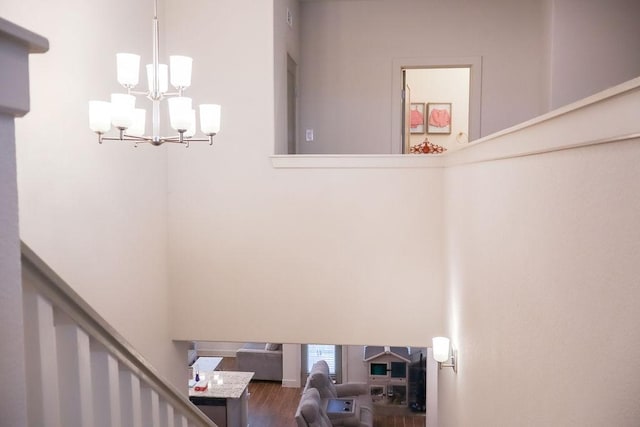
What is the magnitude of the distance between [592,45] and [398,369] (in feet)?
20.8

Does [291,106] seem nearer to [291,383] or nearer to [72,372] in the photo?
[72,372]

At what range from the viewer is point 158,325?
180 inches

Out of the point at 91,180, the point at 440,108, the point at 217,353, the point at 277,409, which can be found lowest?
the point at 277,409

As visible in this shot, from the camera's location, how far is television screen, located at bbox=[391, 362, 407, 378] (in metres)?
9.36

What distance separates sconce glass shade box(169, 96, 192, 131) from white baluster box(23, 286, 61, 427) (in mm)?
1748

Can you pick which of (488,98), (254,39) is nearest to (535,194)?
(254,39)

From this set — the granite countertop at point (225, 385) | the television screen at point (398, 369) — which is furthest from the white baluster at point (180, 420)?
the television screen at point (398, 369)

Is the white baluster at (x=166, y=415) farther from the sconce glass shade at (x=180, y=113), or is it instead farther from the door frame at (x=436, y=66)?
the door frame at (x=436, y=66)

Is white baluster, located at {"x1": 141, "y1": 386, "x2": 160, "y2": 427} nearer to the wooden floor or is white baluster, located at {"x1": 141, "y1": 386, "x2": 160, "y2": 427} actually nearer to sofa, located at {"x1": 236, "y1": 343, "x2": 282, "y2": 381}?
the wooden floor

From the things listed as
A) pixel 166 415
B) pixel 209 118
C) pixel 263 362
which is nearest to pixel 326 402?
pixel 263 362

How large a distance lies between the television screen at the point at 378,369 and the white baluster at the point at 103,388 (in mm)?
8563

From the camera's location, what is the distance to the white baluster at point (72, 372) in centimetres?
122

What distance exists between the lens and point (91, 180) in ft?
11.4

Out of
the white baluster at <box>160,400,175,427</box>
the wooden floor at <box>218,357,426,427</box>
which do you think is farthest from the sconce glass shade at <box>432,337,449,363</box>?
the wooden floor at <box>218,357,426,427</box>
